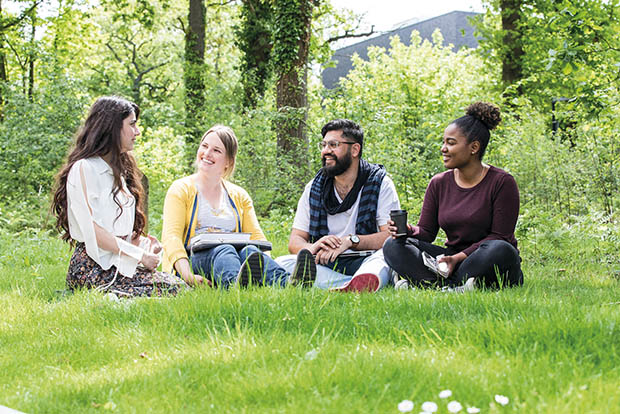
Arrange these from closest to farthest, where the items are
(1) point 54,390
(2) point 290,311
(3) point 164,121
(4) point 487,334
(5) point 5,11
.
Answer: (1) point 54,390 → (4) point 487,334 → (2) point 290,311 → (3) point 164,121 → (5) point 5,11

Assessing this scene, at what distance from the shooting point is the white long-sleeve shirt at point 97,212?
15.4ft

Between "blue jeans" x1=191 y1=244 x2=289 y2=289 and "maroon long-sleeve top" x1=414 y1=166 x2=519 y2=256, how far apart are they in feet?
4.64

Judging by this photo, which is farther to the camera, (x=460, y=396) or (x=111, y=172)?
(x=111, y=172)

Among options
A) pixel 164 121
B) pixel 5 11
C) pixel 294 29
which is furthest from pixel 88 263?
pixel 5 11

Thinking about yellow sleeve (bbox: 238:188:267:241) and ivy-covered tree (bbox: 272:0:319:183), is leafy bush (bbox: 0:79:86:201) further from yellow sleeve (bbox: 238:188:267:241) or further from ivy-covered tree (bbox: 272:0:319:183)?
yellow sleeve (bbox: 238:188:267:241)

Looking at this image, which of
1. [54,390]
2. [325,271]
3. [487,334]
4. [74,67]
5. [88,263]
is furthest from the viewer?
[74,67]

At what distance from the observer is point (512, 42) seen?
17.5 metres

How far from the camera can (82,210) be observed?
467 centimetres

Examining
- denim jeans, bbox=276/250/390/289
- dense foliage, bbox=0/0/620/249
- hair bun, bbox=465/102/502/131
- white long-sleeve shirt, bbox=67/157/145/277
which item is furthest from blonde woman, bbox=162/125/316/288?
dense foliage, bbox=0/0/620/249

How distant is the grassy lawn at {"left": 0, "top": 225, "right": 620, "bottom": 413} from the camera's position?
99.0 inches

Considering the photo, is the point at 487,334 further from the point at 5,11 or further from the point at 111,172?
the point at 5,11

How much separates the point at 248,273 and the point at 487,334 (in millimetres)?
1977

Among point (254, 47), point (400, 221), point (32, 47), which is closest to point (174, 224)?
point (400, 221)

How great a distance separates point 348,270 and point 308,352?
255 cm
